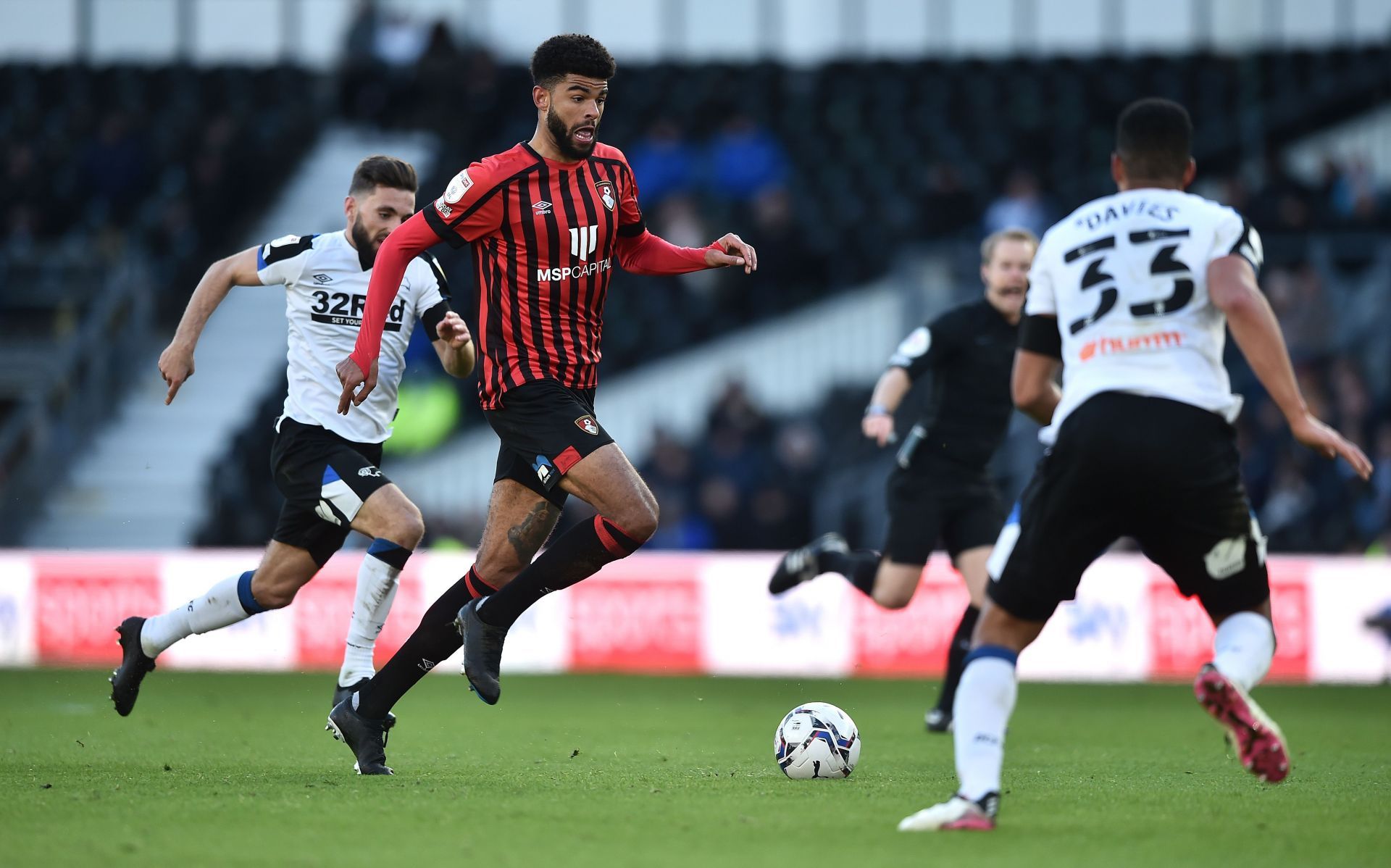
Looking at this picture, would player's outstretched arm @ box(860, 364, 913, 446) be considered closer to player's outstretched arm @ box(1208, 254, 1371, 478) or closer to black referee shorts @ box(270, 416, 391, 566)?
black referee shorts @ box(270, 416, 391, 566)

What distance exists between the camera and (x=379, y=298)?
260 inches

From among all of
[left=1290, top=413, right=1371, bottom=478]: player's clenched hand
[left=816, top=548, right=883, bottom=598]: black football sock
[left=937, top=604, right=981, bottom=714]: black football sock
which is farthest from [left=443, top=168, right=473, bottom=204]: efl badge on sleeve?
[left=816, top=548, right=883, bottom=598]: black football sock

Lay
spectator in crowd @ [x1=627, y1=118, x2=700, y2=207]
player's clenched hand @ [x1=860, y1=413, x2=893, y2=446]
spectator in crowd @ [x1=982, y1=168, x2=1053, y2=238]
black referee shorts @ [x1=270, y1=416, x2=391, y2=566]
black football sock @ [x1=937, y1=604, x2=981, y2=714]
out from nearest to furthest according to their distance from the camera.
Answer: black referee shorts @ [x1=270, y1=416, x2=391, y2=566]
player's clenched hand @ [x1=860, y1=413, x2=893, y2=446]
black football sock @ [x1=937, y1=604, x2=981, y2=714]
spectator in crowd @ [x1=982, y1=168, x2=1053, y2=238]
spectator in crowd @ [x1=627, y1=118, x2=700, y2=207]

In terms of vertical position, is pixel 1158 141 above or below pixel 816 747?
above

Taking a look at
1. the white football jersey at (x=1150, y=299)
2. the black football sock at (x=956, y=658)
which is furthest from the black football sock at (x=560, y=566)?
the black football sock at (x=956, y=658)

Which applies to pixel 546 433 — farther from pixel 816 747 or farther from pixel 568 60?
pixel 816 747

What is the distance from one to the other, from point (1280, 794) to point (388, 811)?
3308 mm

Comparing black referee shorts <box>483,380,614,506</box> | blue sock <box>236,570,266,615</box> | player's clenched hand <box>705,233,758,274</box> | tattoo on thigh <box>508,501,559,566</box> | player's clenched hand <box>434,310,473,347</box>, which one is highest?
player's clenched hand <box>705,233,758,274</box>

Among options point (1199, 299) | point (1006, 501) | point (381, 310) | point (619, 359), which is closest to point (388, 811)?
point (381, 310)

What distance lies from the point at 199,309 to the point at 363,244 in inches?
31.1

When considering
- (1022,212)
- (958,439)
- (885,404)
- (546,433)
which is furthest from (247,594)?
(1022,212)

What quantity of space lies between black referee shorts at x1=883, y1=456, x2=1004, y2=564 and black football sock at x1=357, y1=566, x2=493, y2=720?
346 cm

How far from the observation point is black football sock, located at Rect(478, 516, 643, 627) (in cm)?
664

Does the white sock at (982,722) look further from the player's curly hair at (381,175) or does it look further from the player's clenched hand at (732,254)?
the player's curly hair at (381,175)
